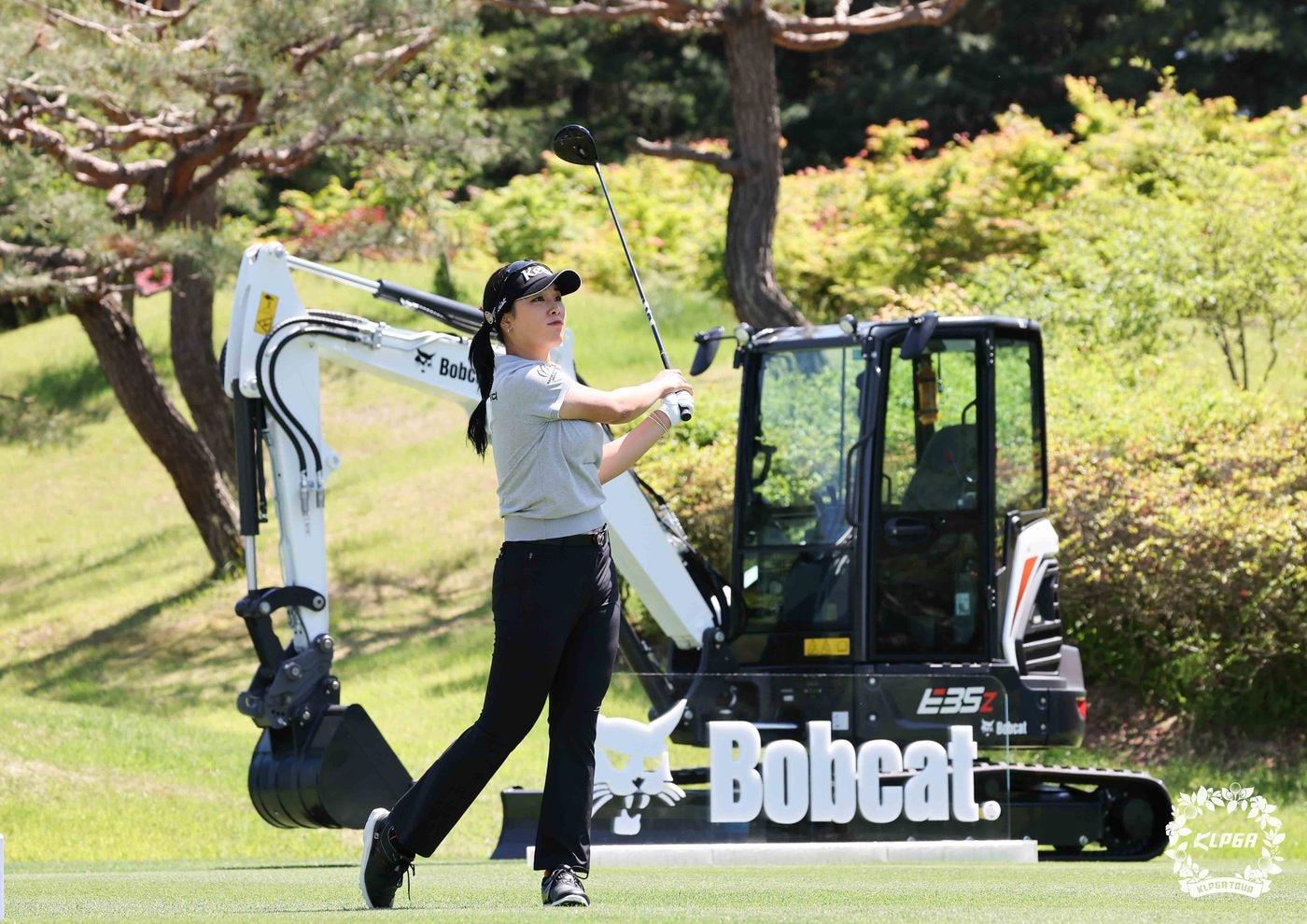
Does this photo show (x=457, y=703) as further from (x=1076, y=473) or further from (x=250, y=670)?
(x=1076, y=473)

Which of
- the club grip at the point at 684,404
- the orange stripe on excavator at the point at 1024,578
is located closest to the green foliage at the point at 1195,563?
the orange stripe on excavator at the point at 1024,578

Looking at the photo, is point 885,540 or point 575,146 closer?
point 575,146

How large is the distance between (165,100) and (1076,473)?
7.53 m

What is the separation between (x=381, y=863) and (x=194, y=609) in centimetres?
1334

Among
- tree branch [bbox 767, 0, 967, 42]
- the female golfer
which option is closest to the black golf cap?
the female golfer

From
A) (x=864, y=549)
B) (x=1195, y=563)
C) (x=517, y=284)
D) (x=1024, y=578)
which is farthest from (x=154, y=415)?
(x=517, y=284)

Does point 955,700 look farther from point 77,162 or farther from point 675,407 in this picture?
point 77,162

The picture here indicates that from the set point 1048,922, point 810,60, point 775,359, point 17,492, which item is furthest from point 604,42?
point 1048,922

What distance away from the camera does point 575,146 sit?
6949 mm

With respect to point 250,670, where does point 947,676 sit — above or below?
above

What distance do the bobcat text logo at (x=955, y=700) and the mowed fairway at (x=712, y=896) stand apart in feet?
4.82

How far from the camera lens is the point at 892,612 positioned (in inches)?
376

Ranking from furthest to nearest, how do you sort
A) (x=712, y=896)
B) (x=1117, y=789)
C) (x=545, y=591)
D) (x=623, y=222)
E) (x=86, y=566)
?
1. (x=623, y=222)
2. (x=86, y=566)
3. (x=1117, y=789)
4. (x=712, y=896)
5. (x=545, y=591)

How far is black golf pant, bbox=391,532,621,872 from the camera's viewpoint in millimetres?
4918
